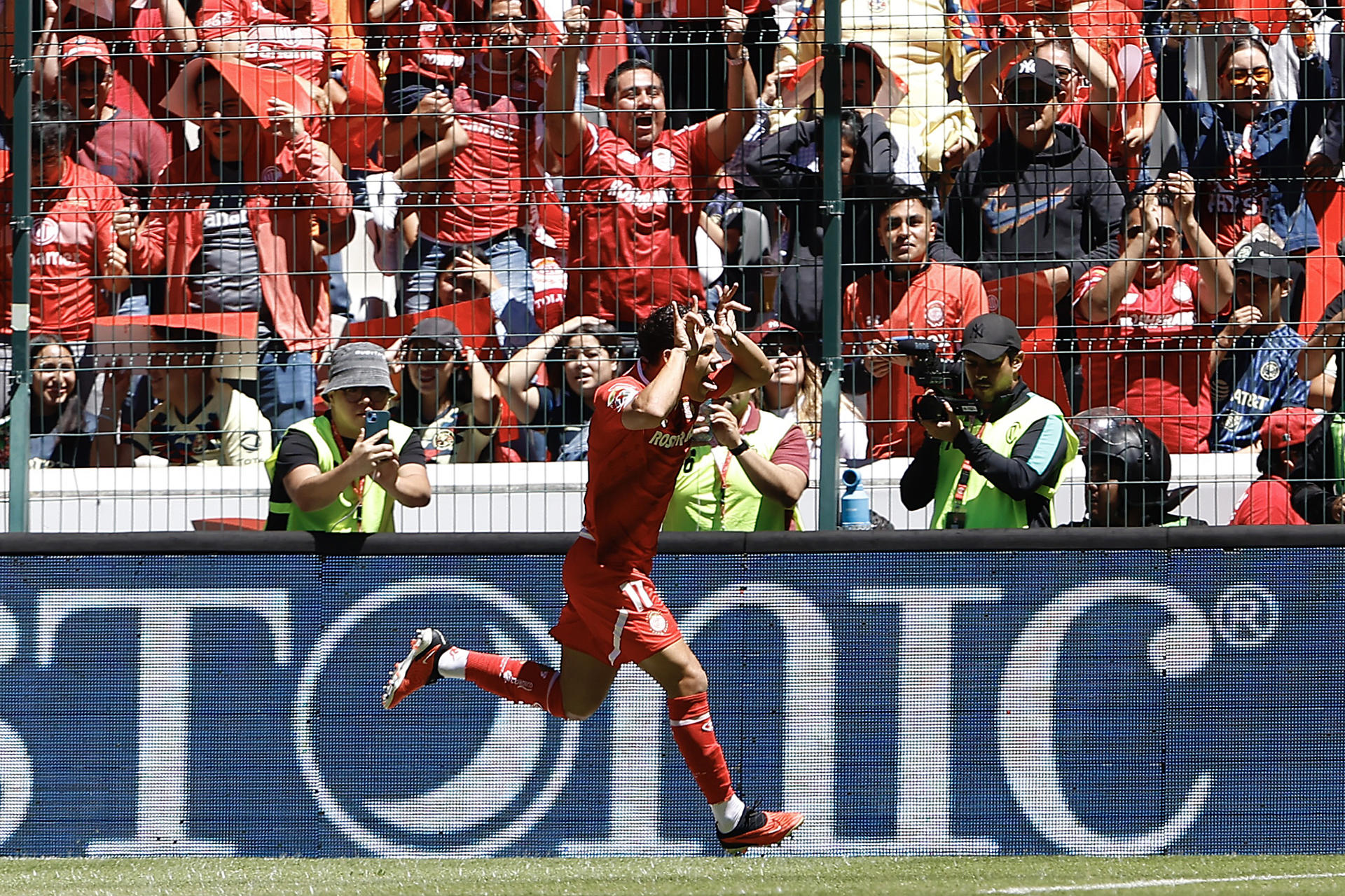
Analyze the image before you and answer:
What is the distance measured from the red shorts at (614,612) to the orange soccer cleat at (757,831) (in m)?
0.63

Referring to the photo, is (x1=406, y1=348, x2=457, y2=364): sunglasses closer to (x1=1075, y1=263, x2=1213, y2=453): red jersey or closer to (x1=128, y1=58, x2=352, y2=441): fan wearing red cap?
(x1=128, y1=58, x2=352, y2=441): fan wearing red cap

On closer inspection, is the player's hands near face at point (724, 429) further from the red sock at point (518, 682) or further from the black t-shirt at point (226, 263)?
the black t-shirt at point (226, 263)

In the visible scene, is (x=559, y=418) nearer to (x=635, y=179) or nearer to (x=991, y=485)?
(x=635, y=179)

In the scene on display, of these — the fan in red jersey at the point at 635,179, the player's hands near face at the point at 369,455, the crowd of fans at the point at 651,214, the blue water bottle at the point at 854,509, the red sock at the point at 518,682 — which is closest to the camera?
the red sock at the point at 518,682

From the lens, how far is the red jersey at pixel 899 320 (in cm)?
621

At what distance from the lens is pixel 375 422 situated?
5.99 m

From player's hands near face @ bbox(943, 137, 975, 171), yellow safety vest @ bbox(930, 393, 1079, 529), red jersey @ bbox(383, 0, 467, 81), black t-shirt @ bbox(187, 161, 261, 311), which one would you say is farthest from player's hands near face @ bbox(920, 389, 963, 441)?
black t-shirt @ bbox(187, 161, 261, 311)

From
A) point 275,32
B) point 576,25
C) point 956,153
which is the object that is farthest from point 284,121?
point 956,153

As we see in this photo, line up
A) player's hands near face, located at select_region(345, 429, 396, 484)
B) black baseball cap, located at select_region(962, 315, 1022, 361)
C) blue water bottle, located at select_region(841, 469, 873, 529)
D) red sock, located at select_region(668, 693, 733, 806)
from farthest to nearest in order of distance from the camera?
1. blue water bottle, located at select_region(841, 469, 873, 529)
2. black baseball cap, located at select_region(962, 315, 1022, 361)
3. player's hands near face, located at select_region(345, 429, 396, 484)
4. red sock, located at select_region(668, 693, 733, 806)

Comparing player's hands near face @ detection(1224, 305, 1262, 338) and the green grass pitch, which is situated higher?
player's hands near face @ detection(1224, 305, 1262, 338)

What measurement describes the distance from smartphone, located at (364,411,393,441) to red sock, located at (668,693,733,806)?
155cm

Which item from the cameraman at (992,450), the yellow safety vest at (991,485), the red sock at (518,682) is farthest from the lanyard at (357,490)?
the yellow safety vest at (991,485)

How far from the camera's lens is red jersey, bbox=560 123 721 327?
628 centimetres

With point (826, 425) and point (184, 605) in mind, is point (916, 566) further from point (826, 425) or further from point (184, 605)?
point (184, 605)
